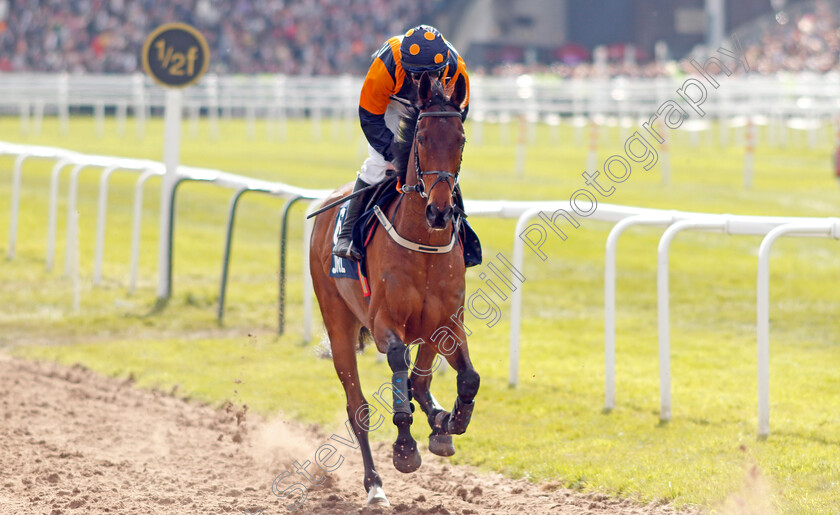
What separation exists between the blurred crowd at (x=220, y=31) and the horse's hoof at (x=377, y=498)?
30389 mm

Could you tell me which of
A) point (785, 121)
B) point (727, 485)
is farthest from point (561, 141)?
point (727, 485)

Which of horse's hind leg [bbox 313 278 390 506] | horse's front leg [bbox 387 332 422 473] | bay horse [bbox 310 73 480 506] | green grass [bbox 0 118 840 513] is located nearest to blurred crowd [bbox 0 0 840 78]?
green grass [bbox 0 118 840 513]

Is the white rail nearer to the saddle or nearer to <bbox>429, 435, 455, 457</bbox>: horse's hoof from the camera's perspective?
the saddle

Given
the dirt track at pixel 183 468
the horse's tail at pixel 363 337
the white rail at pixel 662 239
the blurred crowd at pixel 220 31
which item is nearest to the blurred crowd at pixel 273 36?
the blurred crowd at pixel 220 31

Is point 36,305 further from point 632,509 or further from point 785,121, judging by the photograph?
point 785,121

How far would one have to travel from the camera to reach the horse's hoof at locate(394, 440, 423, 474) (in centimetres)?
445

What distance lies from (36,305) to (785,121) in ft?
68.2

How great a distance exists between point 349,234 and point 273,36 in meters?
33.7

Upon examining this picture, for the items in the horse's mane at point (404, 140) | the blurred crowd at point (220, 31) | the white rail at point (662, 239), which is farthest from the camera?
the blurred crowd at point (220, 31)

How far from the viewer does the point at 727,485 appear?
4.76 m

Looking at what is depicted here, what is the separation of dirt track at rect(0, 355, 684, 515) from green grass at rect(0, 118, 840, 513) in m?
0.26

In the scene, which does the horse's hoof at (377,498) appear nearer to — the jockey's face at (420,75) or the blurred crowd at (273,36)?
the jockey's face at (420,75)

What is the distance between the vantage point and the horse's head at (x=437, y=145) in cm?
409

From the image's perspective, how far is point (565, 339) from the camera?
8.42m
